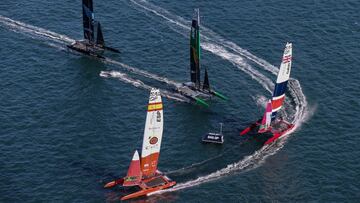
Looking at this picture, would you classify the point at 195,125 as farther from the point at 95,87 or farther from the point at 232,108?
the point at 95,87

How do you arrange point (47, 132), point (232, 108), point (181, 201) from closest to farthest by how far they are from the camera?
1. point (181, 201)
2. point (47, 132)
3. point (232, 108)

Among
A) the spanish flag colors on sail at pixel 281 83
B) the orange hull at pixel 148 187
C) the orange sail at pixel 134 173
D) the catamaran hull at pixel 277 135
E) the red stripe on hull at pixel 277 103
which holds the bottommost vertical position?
the orange hull at pixel 148 187

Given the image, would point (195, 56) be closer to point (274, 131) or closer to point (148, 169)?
point (274, 131)

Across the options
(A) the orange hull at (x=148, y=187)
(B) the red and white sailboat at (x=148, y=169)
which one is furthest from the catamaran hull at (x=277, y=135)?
(A) the orange hull at (x=148, y=187)

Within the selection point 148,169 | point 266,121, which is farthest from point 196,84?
point 148,169

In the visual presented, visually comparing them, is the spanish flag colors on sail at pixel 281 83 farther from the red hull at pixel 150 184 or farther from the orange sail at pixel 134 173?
the orange sail at pixel 134 173

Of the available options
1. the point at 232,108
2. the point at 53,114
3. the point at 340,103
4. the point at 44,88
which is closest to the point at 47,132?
the point at 53,114
